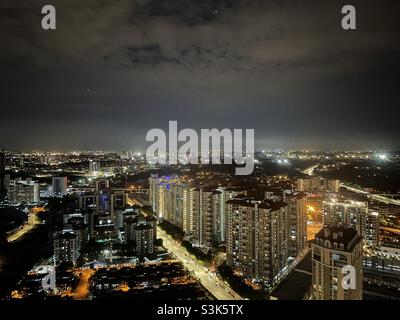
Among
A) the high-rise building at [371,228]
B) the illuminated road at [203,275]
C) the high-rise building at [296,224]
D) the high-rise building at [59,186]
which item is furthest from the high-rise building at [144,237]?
the high-rise building at [59,186]

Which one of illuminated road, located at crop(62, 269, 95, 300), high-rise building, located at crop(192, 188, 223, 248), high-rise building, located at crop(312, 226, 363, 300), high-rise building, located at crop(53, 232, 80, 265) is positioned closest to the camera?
high-rise building, located at crop(312, 226, 363, 300)

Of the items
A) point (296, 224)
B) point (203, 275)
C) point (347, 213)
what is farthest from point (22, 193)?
point (347, 213)

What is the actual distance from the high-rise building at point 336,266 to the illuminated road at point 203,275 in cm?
128

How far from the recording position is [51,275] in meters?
4.08

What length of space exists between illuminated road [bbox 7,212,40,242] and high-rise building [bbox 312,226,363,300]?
6.11 meters

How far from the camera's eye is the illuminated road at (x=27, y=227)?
639 cm

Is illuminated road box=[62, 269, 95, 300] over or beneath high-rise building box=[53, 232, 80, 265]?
beneath

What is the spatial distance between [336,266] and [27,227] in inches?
274

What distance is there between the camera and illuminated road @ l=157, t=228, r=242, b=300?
380 centimetres

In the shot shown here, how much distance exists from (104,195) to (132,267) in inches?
152

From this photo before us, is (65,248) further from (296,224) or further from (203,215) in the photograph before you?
(296,224)

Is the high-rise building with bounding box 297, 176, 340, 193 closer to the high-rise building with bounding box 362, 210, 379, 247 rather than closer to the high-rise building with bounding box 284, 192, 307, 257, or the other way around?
the high-rise building with bounding box 362, 210, 379, 247

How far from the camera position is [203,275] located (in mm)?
4398

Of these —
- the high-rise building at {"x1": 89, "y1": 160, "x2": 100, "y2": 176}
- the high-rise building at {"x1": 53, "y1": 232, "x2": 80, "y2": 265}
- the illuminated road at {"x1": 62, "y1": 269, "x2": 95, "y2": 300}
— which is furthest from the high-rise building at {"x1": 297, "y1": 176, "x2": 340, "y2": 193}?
the high-rise building at {"x1": 89, "y1": 160, "x2": 100, "y2": 176}
